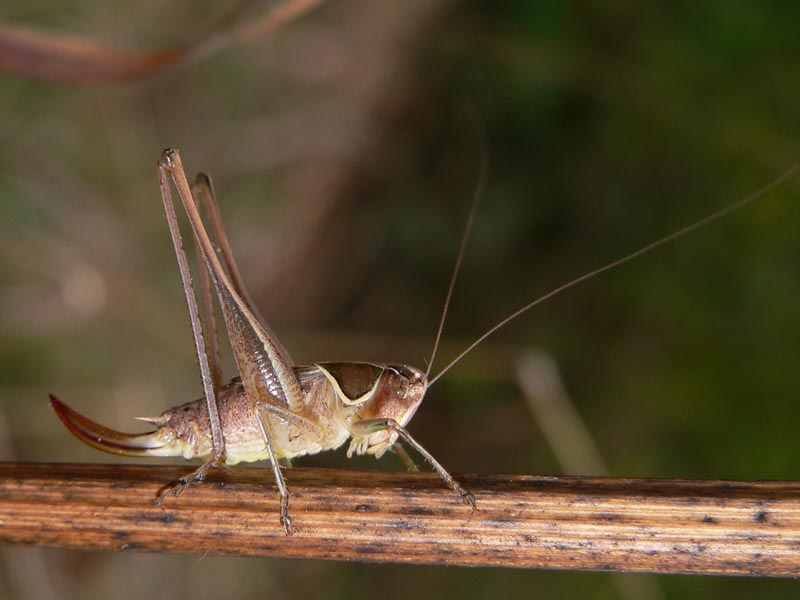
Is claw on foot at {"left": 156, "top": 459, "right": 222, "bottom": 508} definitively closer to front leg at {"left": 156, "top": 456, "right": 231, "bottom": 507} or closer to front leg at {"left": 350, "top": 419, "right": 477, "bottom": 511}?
front leg at {"left": 156, "top": 456, "right": 231, "bottom": 507}

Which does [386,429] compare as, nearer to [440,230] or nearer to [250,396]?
[250,396]

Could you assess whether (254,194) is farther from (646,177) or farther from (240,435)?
(240,435)

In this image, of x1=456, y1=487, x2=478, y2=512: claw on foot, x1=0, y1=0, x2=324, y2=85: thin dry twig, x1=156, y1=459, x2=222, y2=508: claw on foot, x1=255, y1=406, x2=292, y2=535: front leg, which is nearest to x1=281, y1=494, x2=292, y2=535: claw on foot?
x1=255, y1=406, x2=292, y2=535: front leg

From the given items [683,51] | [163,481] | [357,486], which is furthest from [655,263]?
[163,481]

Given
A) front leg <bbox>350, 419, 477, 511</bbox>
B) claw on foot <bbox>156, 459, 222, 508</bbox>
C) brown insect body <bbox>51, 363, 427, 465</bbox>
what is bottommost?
claw on foot <bbox>156, 459, 222, 508</bbox>

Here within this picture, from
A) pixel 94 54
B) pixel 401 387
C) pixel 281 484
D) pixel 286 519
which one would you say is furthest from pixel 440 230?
pixel 286 519

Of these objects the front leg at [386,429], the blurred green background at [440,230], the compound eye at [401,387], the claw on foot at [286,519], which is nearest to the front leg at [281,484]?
the claw on foot at [286,519]

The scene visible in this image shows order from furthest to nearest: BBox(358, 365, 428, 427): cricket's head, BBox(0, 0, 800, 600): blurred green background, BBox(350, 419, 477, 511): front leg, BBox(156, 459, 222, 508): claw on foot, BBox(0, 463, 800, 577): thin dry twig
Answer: BBox(0, 0, 800, 600): blurred green background < BBox(358, 365, 428, 427): cricket's head < BBox(350, 419, 477, 511): front leg < BBox(156, 459, 222, 508): claw on foot < BBox(0, 463, 800, 577): thin dry twig
